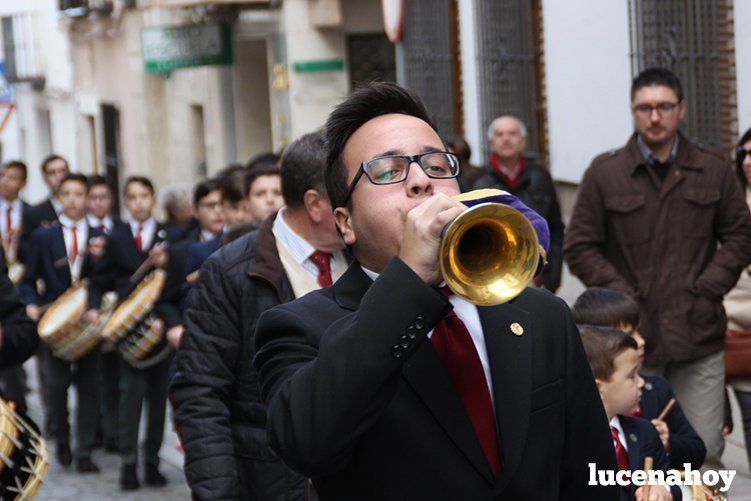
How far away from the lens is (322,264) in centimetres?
515

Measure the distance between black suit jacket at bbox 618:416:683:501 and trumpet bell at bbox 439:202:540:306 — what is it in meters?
2.38

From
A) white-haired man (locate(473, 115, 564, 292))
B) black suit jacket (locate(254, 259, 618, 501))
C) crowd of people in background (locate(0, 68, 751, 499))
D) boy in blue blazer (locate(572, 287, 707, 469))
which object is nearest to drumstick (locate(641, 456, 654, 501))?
crowd of people in background (locate(0, 68, 751, 499))

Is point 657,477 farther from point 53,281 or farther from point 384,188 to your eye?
point 53,281

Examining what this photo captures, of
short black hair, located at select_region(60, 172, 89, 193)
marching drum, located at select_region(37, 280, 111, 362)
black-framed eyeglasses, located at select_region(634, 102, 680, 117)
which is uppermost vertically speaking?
black-framed eyeglasses, located at select_region(634, 102, 680, 117)

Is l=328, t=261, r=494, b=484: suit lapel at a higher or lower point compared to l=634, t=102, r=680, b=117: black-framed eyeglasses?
lower

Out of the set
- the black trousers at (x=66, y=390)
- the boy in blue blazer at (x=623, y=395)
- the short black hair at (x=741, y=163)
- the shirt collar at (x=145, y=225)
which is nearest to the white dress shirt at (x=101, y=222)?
the shirt collar at (x=145, y=225)

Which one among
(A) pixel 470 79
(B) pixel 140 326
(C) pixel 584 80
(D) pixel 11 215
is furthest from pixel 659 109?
(D) pixel 11 215

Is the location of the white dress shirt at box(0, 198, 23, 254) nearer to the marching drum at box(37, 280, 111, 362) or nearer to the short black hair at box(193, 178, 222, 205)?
the marching drum at box(37, 280, 111, 362)

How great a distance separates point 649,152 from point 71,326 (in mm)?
4778

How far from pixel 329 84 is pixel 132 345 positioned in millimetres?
10748

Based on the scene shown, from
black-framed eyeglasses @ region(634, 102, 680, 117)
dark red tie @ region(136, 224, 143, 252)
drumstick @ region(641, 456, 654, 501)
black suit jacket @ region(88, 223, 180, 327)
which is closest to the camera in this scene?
drumstick @ region(641, 456, 654, 501)

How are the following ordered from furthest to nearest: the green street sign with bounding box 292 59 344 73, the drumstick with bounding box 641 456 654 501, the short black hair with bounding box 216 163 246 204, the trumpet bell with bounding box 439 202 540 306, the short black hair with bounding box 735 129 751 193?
the green street sign with bounding box 292 59 344 73, the short black hair with bounding box 216 163 246 204, the short black hair with bounding box 735 129 751 193, the drumstick with bounding box 641 456 654 501, the trumpet bell with bounding box 439 202 540 306

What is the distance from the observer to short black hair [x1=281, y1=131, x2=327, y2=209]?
5.20 m

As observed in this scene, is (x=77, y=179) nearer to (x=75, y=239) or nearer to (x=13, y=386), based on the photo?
(x=75, y=239)
